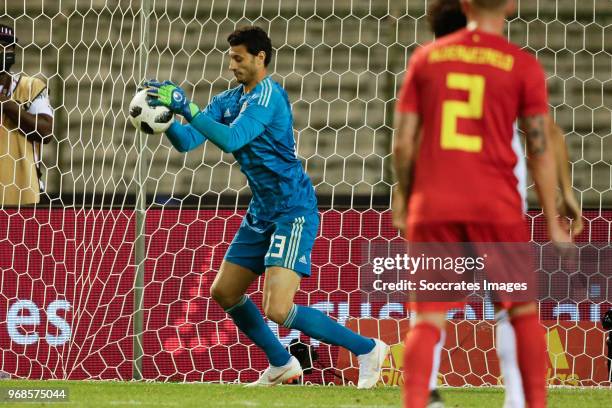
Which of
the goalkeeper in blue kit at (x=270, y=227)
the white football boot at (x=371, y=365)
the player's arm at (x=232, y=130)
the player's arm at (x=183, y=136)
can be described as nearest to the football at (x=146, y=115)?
the player's arm at (x=232, y=130)

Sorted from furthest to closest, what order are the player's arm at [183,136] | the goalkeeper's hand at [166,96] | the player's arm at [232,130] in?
the player's arm at [183,136]
the player's arm at [232,130]
the goalkeeper's hand at [166,96]

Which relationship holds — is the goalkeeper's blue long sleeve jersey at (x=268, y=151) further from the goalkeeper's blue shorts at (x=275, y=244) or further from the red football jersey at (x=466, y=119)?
the red football jersey at (x=466, y=119)

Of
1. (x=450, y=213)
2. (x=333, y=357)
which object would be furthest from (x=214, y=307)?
(x=450, y=213)

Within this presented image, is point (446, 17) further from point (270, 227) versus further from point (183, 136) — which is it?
point (270, 227)

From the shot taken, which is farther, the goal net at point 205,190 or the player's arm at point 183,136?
the goal net at point 205,190

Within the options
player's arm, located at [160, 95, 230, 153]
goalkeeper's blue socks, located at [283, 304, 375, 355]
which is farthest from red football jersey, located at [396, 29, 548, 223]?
goalkeeper's blue socks, located at [283, 304, 375, 355]

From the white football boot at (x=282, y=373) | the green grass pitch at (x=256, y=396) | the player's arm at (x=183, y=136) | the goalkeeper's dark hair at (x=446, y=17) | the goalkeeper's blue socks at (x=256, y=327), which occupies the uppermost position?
the goalkeeper's dark hair at (x=446, y=17)

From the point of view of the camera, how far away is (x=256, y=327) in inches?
263

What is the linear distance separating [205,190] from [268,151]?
2154 mm

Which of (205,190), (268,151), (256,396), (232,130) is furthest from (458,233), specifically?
(205,190)

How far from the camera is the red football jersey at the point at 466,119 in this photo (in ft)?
13.1

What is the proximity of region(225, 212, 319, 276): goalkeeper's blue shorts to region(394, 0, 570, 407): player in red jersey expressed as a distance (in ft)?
7.75

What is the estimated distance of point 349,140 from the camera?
28.1ft

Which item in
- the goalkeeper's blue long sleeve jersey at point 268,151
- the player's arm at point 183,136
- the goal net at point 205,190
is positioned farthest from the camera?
the goal net at point 205,190
